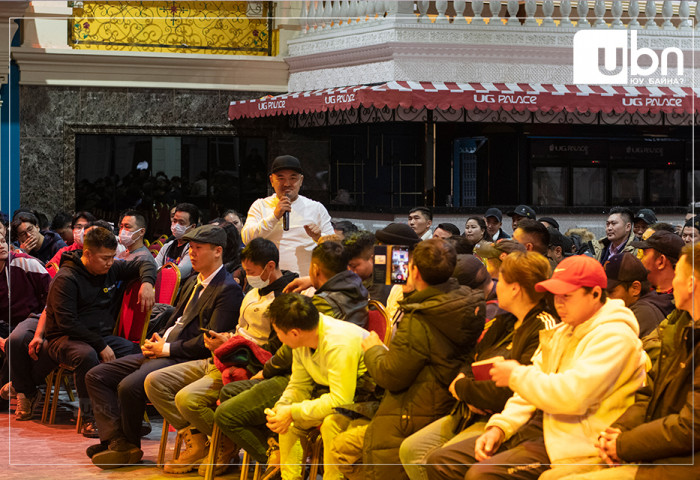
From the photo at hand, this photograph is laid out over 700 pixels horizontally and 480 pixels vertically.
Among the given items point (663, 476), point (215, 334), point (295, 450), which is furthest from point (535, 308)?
point (215, 334)

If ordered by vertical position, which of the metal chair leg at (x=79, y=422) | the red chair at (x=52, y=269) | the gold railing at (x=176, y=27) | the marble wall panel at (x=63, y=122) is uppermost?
the gold railing at (x=176, y=27)

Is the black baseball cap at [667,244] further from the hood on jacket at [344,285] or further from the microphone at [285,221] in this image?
the microphone at [285,221]

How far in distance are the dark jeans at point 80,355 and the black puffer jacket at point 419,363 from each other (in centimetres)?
277

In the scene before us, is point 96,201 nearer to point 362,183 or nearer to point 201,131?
point 201,131

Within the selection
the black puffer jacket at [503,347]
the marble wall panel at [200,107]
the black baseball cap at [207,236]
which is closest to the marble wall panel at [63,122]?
the marble wall panel at [200,107]

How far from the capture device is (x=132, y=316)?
7.37 meters

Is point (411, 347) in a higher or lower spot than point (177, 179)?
lower

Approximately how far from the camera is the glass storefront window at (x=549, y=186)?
46.6ft

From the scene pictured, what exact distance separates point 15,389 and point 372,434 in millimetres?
3953

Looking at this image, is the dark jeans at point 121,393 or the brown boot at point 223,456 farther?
the dark jeans at point 121,393

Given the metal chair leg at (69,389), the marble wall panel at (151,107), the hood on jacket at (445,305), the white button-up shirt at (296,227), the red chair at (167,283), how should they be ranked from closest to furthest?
the hood on jacket at (445,305), the white button-up shirt at (296,227), the red chair at (167,283), the metal chair leg at (69,389), the marble wall panel at (151,107)

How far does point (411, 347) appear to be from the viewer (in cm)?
457

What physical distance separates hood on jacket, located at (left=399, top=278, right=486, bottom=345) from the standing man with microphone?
7.89 feet

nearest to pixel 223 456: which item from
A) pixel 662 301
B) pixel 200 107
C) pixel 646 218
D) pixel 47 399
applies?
pixel 47 399
